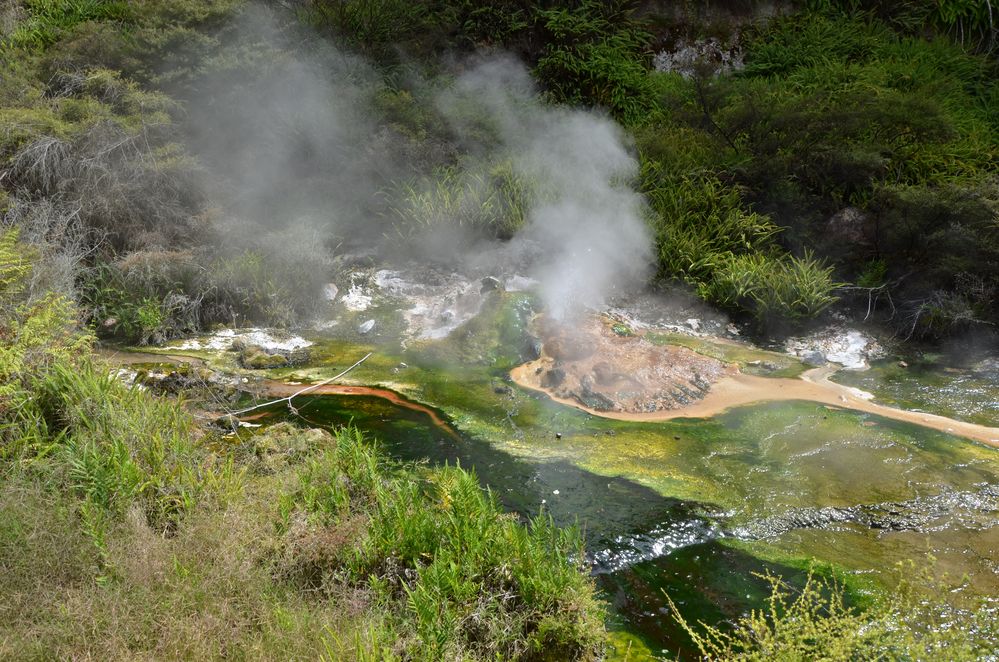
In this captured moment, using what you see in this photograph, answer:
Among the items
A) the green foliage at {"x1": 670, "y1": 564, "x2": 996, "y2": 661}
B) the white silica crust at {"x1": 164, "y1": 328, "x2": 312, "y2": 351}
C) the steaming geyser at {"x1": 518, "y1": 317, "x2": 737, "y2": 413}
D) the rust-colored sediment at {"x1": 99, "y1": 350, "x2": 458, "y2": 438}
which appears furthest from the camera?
the white silica crust at {"x1": 164, "y1": 328, "x2": 312, "y2": 351}

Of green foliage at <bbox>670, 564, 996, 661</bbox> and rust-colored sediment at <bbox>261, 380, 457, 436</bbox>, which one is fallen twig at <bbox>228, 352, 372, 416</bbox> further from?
green foliage at <bbox>670, 564, 996, 661</bbox>

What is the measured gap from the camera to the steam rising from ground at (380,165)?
7.93 metres

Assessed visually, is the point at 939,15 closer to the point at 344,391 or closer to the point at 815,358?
the point at 815,358

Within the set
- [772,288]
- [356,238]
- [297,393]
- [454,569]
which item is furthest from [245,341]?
[772,288]

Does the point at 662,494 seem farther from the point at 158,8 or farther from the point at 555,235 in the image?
the point at 158,8

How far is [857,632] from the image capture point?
292 cm

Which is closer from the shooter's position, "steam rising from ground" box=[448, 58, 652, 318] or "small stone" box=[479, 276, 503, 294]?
"small stone" box=[479, 276, 503, 294]

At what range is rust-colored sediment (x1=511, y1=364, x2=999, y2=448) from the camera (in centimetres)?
538

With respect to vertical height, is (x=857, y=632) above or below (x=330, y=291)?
above

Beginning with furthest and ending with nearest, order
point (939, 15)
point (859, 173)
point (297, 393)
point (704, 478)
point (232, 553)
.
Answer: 1. point (939, 15)
2. point (859, 173)
3. point (297, 393)
4. point (704, 478)
5. point (232, 553)

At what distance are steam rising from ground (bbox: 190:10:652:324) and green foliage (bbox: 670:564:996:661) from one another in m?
4.39

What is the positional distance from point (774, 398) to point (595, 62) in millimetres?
7473

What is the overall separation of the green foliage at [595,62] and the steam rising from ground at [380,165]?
3.12ft

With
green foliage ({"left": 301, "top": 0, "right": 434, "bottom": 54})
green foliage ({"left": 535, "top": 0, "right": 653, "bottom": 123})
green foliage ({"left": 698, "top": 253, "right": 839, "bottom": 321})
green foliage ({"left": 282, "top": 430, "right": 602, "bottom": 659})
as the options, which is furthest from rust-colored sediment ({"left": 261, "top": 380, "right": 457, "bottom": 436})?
green foliage ({"left": 535, "top": 0, "right": 653, "bottom": 123})
